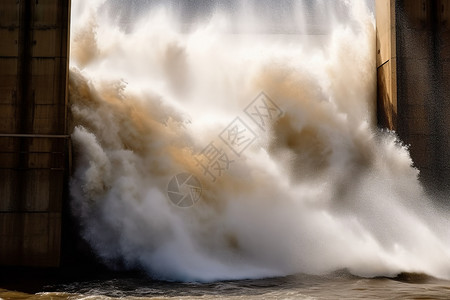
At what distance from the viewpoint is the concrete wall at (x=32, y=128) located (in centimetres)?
1409

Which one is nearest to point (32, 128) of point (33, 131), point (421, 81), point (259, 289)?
point (33, 131)

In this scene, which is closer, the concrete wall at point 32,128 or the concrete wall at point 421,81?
the concrete wall at point 32,128

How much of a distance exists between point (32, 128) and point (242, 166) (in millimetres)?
6015

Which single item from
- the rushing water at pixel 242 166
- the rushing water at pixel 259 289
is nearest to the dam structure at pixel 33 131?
the rushing water at pixel 242 166

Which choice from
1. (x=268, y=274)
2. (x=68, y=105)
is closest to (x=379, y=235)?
(x=268, y=274)

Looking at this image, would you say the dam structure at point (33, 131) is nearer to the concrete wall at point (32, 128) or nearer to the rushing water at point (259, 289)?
the concrete wall at point (32, 128)

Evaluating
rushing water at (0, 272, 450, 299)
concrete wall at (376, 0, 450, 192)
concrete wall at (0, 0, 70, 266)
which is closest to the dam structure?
concrete wall at (0, 0, 70, 266)

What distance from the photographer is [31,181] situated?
14.2 meters

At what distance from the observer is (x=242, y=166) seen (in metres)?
15.7

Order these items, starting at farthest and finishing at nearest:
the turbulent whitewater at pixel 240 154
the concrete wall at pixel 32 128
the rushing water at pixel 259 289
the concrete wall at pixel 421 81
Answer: the concrete wall at pixel 421 81 → the turbulent whitewater at pixel 240 154 → the concrete wall at pixel 32 128 → the rushing water at pixel 259 289

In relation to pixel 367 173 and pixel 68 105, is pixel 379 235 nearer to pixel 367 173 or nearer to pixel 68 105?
pixel 367 173

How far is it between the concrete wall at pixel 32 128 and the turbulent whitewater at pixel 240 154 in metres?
0.83

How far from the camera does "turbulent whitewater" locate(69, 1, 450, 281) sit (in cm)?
1438

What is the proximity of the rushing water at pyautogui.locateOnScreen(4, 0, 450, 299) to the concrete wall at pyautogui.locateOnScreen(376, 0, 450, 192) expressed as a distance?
668 millimetres
